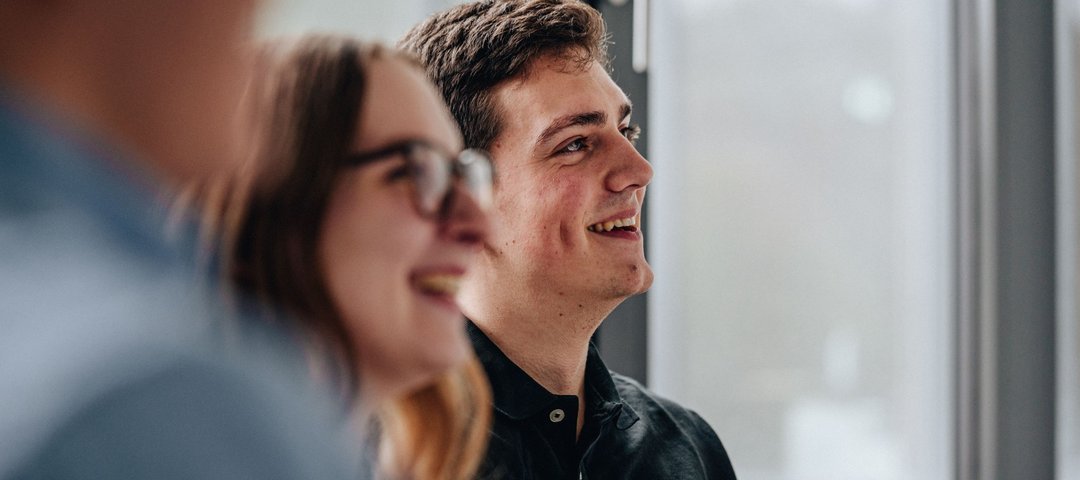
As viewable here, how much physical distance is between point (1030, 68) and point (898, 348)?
23.4 inches

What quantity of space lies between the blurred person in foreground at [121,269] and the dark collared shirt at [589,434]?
54 centimetres

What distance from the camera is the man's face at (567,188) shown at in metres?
0.95

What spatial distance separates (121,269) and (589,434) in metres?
0.75

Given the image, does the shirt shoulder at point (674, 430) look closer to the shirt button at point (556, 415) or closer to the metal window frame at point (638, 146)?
the shirt button at point (556, 415)

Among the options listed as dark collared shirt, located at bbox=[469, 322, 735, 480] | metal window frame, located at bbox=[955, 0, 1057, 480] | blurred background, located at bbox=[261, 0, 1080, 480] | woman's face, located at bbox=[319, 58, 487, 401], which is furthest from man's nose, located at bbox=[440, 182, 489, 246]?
metal window frame, located at bbox=[955, 0, 1057, 480]

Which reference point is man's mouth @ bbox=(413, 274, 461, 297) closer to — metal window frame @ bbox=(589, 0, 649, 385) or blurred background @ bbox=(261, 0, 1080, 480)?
metal window frame @ bbox=(589, 0, 649, 385)

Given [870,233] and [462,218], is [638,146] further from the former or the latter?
[462,218]

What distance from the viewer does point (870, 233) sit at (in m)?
1.81

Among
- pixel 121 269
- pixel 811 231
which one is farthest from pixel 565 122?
pixel 811 231

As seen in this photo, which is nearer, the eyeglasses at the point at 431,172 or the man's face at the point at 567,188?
the eyeglasses at the point at 431,172

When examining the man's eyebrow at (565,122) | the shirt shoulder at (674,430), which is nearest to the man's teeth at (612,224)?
the man's eyebrow at (565,122)

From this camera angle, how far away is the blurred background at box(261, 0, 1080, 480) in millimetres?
1753

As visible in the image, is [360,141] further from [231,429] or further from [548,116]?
[548,116]

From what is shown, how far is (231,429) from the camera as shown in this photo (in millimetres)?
236
